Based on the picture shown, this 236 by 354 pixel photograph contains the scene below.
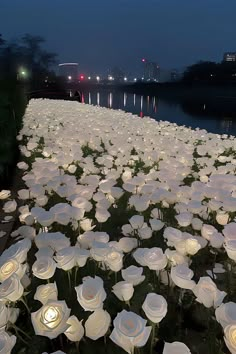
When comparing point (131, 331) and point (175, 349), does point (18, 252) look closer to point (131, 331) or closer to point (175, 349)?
point (131, 331)

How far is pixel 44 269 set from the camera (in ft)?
6.79

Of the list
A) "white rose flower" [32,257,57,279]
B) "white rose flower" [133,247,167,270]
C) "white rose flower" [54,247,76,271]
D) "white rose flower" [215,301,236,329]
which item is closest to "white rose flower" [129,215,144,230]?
"white rose flower" [133,247,167,270]

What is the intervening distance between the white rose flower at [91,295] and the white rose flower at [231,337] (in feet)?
2.12

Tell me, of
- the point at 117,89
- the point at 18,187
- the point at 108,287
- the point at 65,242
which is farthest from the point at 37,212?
the point at 117,89

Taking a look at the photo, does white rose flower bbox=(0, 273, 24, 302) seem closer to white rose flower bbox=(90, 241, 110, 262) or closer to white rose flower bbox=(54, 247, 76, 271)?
white rose flower bbox=(54, 247, 76, 271)

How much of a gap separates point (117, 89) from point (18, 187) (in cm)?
14062

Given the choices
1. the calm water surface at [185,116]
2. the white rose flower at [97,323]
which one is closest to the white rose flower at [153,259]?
the white rose flower at [97,323]

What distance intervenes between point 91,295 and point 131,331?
0.33 m

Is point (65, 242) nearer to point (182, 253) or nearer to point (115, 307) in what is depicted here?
point (115, 307)

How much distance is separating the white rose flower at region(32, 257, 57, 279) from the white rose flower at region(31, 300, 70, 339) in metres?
0.29

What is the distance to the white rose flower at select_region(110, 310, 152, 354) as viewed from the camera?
5.03 ft

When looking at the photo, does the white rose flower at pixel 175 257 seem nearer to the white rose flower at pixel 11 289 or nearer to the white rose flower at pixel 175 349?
the white rose flower at pixel 175 349

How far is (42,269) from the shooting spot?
207 centimetres

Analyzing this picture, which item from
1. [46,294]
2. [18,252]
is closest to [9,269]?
[18,252]
